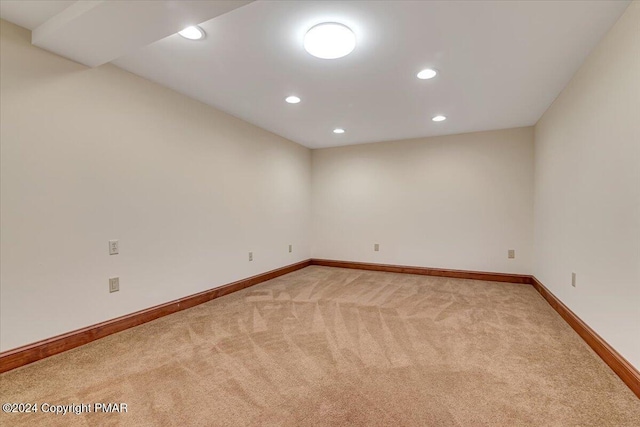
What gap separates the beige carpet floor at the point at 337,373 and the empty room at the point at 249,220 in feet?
0.06

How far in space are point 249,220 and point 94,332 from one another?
2.10 m

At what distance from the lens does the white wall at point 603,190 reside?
172 centimetres

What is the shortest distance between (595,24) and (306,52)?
194 cm

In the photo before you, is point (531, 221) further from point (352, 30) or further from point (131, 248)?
point (131, 248)

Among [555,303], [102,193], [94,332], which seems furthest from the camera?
[555,303]

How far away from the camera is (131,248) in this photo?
2.62 meters

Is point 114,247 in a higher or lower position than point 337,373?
higher

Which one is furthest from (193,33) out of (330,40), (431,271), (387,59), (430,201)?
(431,271)

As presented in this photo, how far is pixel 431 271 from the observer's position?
470 cm

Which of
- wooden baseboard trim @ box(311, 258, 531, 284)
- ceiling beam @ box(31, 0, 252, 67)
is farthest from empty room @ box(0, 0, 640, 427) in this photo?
wooden baseboard trim @ box(311, 258, 531, 284)

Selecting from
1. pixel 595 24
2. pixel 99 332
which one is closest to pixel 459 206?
pixel 595 24

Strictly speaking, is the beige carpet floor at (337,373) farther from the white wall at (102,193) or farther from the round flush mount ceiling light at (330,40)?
the round flush mount ceiling light at (330,40)

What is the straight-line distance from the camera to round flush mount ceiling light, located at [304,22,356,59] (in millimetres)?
1939

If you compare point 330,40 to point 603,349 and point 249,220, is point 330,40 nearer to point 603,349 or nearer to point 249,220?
point 249,220
